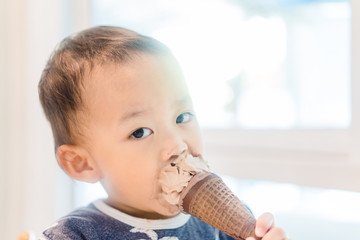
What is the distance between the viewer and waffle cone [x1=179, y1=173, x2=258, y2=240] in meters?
0.74

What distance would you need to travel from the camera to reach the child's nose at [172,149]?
0.85 metres

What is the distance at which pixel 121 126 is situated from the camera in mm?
875

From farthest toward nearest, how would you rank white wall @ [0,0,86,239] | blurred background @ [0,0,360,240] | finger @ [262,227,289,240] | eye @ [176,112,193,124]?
white wall @ [0,0,86,239] < blurred background @ [0,0,360,240] < eye @ [176,112,193,124] < finger @ [262,227,289,240]

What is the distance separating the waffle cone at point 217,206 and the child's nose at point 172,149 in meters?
0.06

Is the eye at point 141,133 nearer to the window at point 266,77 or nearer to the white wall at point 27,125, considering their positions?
the window at point 266,77

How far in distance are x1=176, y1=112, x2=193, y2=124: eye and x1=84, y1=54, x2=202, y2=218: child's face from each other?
0.03 feet

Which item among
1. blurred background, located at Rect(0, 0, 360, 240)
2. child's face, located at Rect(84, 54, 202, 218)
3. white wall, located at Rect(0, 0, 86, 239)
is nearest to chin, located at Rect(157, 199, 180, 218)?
child's face, located at Rect(84, 54, 202, 218)

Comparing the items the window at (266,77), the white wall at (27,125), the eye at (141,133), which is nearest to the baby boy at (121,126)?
the eye at (141,133)

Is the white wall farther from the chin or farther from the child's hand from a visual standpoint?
the child's hand

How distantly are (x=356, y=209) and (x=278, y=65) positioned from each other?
1.51 ft

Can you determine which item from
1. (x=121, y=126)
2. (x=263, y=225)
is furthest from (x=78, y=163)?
(x=263, y=225)

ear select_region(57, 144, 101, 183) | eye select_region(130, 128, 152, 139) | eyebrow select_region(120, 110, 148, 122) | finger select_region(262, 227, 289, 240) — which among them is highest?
eyebrow select_region(120, 110, 148, 122)

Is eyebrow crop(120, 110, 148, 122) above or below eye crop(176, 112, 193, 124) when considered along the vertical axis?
above

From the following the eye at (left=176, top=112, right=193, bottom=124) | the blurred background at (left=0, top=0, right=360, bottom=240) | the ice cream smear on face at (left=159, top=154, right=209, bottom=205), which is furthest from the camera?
the blurred background at (left=0, top=0, right=360, bottom=240)
